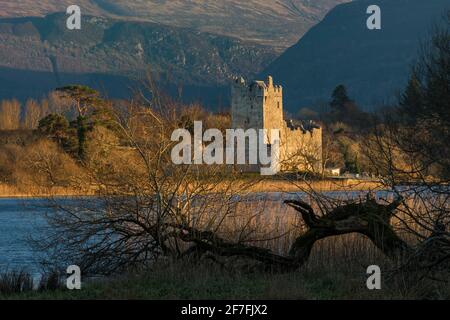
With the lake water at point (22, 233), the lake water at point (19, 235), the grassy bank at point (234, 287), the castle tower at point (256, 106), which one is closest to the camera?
the grassy bank at point (234, 287)

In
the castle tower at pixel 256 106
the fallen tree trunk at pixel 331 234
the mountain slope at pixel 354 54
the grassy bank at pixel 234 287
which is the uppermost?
the mountain slope at pixel 354 54

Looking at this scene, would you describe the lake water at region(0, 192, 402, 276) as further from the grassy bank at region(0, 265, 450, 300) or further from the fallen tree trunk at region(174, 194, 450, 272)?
the grassy bank at region(0, 265, 450, 300)

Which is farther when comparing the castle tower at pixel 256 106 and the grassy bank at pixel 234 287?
the castle tower at pixel 256 106

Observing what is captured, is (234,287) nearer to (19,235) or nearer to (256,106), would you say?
(19,235)

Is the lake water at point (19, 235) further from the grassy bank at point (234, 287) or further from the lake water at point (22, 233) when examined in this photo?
the grassy bank at point (234, 287)

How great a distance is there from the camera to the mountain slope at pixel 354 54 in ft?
513

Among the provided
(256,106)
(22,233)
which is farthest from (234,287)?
(256,106)

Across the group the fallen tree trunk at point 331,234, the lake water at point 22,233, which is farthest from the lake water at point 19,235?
the fallen tree trunk at point 331,234

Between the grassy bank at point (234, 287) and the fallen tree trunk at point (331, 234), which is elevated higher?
the fallen tree trunk at point (331, 234)

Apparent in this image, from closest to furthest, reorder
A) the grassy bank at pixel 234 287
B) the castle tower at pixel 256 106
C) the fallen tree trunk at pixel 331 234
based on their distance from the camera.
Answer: the grassy bank at pixel 234 287 < the fallen tree trunk at pixel 331 234 < the castle tower at pixel 256 106

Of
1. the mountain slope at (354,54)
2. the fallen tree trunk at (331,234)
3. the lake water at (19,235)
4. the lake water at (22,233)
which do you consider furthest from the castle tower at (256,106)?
the mountain slope at (354,54)

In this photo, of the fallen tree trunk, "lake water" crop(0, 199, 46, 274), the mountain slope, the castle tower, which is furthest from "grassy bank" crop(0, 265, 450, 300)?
the mountain slope

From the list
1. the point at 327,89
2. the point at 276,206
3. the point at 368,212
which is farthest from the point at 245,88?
the point at 327,89

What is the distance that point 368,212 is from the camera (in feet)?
40.3
